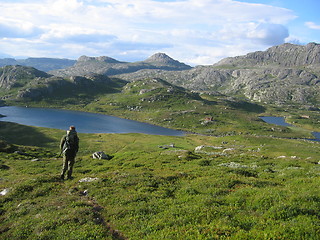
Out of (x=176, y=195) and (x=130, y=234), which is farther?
(x=176, y=195)

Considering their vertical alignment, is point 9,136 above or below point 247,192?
below

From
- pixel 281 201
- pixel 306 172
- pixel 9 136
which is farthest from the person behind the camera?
pixel 9 136

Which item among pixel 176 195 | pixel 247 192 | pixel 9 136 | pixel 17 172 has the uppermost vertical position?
pixel 247 192

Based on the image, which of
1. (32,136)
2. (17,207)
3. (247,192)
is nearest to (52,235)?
(17,207)

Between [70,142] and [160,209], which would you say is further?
[70,142]

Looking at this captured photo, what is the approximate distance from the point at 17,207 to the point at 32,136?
126739mm

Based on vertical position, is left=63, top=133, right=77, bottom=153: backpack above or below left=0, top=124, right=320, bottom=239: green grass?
above

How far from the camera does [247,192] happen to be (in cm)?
1792

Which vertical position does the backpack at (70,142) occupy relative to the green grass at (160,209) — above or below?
above

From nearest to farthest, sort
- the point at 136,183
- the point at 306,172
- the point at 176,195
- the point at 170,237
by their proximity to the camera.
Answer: the point at 170,237, the point at 176,195, the point at 136,183, the point at 306,172

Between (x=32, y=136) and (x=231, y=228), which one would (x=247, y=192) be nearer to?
(x=231, y=228)

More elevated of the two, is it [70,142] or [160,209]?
[70,142]

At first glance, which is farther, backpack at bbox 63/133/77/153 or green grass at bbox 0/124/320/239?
backpack at bbox 63/133/77/153

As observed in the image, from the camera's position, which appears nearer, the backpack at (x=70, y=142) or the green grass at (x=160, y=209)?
the green grass at (x=160, y=209)
